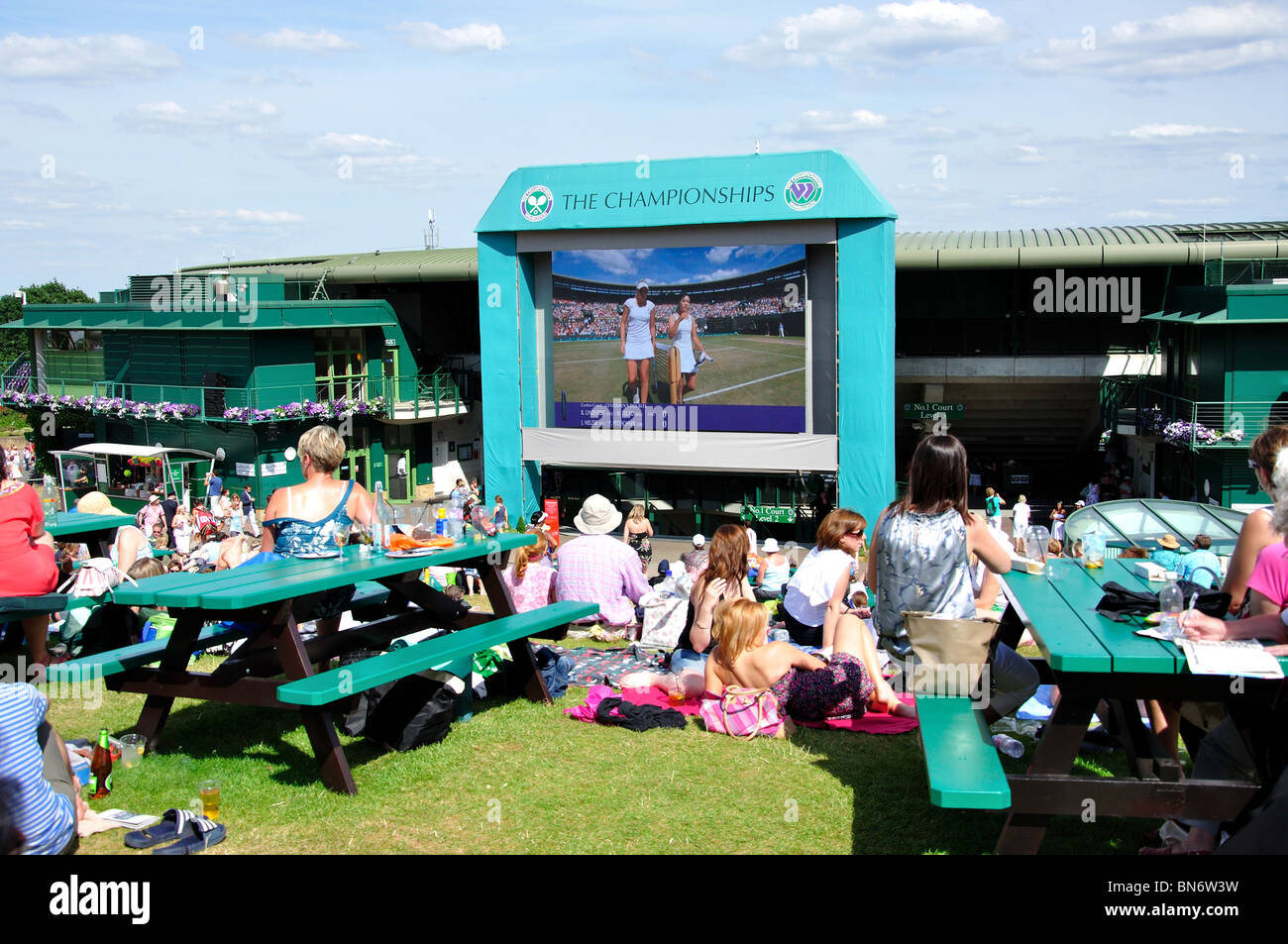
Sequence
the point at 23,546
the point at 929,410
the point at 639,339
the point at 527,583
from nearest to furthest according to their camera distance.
Answer: 1. the point at 23,546
2. the point at 527,583
3. the point at 639,339
4. the point at 929,410

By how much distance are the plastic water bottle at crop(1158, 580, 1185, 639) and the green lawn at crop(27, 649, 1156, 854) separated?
40.6 inches

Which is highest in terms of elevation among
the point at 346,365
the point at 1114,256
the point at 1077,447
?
the point at 1114,256

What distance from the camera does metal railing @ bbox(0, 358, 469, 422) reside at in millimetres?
28422

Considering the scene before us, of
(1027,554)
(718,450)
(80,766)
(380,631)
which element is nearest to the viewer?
(80,766)

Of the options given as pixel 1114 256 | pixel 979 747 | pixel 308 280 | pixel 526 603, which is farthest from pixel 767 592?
pixel 308 280

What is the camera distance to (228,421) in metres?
28.4

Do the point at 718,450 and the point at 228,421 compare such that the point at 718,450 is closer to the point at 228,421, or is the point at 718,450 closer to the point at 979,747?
the point at 228,421

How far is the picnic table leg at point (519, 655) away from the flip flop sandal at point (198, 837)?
239 cm

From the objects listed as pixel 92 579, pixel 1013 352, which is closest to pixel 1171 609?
pixel 92 579

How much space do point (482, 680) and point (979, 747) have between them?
3544 millimetres

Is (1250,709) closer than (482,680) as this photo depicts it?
Yes

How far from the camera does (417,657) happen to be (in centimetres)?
600

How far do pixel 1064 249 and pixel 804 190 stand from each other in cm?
751

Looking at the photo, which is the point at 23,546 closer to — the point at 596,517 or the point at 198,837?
the point at 198,837
